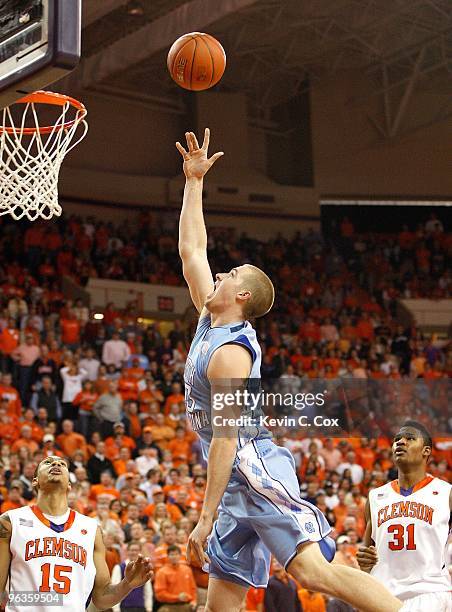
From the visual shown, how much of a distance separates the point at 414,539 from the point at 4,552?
2.17 meters

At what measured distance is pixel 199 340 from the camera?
4.71m

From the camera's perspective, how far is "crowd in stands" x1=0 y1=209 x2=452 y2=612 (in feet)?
33.6

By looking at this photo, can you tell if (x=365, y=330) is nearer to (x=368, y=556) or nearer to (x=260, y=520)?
(x=368, y=556)

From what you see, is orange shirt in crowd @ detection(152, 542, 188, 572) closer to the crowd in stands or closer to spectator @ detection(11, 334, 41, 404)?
the crowd in stands

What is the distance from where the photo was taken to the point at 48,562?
16.6 feet

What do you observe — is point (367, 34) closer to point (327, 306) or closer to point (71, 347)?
point (327, 306)

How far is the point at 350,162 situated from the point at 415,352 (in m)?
5.61

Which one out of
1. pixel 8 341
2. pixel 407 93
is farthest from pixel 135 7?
pixel 8 341

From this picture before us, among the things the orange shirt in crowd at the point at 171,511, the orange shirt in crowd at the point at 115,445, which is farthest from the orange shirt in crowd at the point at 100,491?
the orange shirt in crowd at the point at 115,445

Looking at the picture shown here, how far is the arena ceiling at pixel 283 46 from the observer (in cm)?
1544

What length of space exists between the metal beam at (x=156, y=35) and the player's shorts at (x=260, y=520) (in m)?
10.6

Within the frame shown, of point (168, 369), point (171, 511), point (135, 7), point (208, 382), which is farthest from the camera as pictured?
point (135, 7)

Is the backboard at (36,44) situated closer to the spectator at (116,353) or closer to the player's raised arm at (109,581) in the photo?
the player's raised arm at (109,581)

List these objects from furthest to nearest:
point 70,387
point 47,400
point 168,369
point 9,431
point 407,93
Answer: point 407,93, point 168,369, point 70,387, point 47,400, point 9,431
